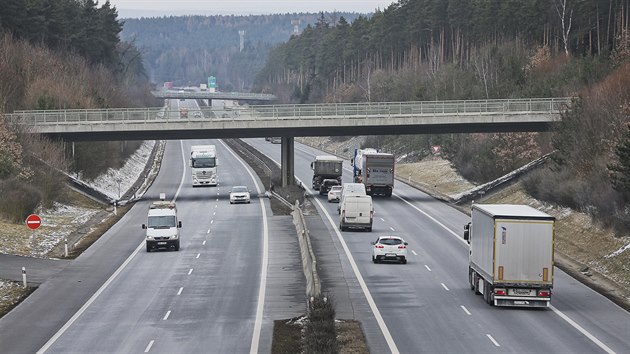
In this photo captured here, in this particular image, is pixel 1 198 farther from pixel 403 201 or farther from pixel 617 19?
pixel 617 19

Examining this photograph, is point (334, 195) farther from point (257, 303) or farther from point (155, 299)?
point (257, 303)

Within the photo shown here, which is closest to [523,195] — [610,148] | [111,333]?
[610,148]

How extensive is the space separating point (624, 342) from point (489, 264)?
6.66 meters

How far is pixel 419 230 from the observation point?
6994 centimetres

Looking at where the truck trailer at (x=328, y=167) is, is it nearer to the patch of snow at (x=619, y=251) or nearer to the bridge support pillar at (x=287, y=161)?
the bridge support pillar at (x=287, y=161)

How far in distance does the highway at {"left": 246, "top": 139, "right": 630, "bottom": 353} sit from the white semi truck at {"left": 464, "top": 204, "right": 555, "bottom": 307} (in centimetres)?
70

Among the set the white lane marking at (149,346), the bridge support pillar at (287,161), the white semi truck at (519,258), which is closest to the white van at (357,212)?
the white semi truck at (519,258)

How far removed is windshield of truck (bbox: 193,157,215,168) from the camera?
10746 centimetres

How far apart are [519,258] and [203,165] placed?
231ft

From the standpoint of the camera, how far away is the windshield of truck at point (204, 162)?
353 feet

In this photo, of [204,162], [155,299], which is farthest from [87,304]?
[204,162]

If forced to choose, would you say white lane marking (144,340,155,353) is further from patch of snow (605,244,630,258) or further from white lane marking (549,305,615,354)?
patch of snow (605,244,630,258)

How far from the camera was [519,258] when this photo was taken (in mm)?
39688

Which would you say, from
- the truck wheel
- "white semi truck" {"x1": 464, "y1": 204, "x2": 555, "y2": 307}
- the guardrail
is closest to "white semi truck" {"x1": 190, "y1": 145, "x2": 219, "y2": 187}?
the guardrail
